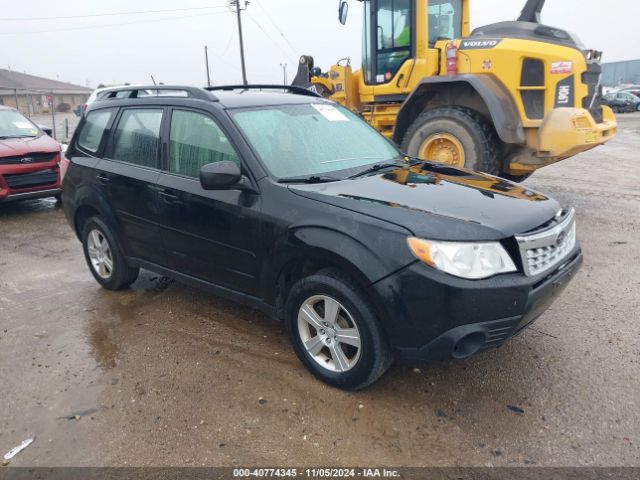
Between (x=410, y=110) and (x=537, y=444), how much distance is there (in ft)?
19.8

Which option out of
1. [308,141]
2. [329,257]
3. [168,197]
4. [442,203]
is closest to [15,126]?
[168,197]

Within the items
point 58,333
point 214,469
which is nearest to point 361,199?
point 214,469

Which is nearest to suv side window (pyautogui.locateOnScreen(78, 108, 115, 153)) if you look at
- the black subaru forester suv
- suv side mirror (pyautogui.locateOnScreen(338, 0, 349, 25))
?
the black subaru forester suv

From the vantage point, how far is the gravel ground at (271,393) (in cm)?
258

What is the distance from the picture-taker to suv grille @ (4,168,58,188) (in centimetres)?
769

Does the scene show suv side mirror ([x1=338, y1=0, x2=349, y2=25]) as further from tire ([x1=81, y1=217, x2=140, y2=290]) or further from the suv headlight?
the suv headlight

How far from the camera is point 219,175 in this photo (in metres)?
3.10

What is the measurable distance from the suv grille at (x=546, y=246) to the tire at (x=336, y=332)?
889mm

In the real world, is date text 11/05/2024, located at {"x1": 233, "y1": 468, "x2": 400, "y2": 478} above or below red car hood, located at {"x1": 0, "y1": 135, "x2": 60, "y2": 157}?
below

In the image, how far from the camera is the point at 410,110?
7.73 meters

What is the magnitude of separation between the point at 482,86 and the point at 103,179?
16.3 feet

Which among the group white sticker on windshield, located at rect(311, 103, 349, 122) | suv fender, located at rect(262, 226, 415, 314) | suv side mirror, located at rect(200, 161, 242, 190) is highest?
white sticker on windshield, located at rect(311, 103, 349, 122)

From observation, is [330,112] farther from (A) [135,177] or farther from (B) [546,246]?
(B) [546,246]

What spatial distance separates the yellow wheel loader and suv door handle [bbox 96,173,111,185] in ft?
15.0
